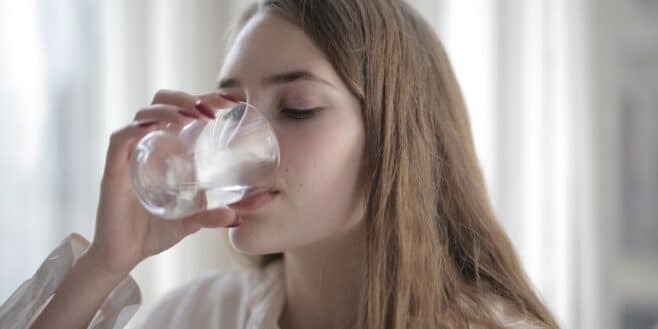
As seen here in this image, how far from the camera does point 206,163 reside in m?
0.82

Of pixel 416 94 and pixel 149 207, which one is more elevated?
pixel 416 94

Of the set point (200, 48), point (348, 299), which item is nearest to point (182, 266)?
point (200, 48)

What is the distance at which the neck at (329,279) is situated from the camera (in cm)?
102

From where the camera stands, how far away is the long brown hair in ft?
3.05

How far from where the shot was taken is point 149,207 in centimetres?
77

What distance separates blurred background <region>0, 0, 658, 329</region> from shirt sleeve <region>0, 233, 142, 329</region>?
0.36 metres

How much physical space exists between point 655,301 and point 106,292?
102 cm

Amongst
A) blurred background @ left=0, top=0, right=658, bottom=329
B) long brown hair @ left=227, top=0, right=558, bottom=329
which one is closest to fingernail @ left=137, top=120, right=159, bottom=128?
long brown hair @ left=227, top=0, right=558, bottom=329

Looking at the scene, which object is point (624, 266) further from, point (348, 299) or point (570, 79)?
point (348, 299)

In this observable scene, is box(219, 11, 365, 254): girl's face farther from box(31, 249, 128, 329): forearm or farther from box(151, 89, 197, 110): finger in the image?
box(31, 249, 128, 329): forearm

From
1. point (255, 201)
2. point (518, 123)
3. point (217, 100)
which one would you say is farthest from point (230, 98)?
point (518, 123)

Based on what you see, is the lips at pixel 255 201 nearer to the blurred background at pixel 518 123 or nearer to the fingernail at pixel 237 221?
the fingernail at pixel 237 221

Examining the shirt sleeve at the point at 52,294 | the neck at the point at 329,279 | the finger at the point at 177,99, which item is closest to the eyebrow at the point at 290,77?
the finger at the point at 177,99

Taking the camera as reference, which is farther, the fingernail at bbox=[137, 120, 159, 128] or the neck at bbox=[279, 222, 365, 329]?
the neck at bbox=[279, 222, 365, 329]
